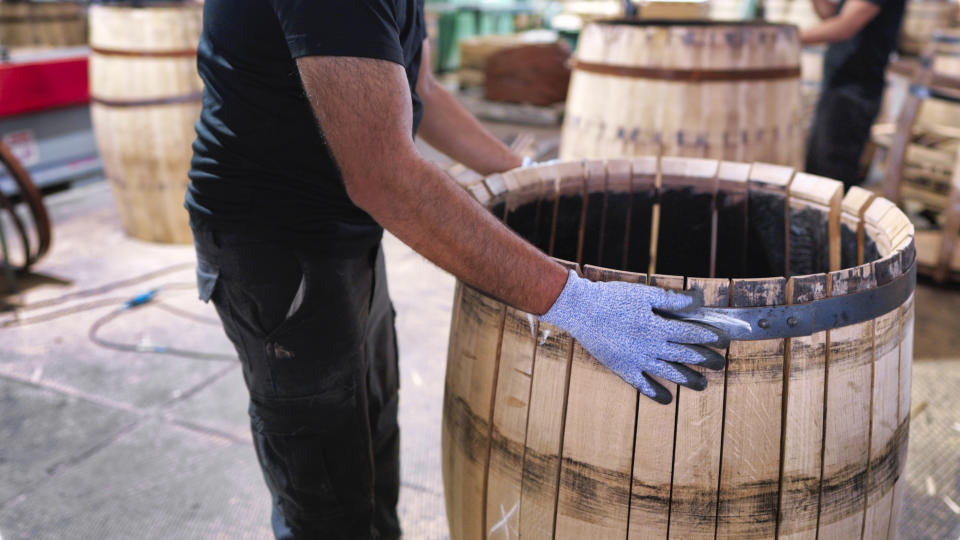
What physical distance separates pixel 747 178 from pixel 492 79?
5.36m

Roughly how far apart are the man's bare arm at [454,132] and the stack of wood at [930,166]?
10.6 ft

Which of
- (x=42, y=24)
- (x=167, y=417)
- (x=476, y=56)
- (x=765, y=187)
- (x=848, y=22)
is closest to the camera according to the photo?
(x=765, y=187)

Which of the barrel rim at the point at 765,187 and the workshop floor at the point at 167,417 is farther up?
the barrel rim at the point at 765,187

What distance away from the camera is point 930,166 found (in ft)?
14.0

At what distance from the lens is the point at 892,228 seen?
1379 millimetres

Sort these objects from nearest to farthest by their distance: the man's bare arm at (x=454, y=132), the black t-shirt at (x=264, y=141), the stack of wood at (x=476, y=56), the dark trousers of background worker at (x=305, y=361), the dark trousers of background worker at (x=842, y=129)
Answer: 1. the black t-shirt at (x=264, y=141)
2. the dark trousers of background worker at (x=305, y=361)
3. the man's bare arm at (x=454, y=132)
4. the dark trousers of background worker at (x=842, y=129)
5. the stack of wood at (x=476, y=56)

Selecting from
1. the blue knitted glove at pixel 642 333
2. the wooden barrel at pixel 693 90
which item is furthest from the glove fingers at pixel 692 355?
the wooden barrel at pixel 693 90

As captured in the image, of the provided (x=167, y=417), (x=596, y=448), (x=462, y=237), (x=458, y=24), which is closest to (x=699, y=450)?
(x=596, y=448)

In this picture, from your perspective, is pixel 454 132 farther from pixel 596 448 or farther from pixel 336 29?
pixel 596 448

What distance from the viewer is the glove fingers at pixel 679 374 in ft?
3.64

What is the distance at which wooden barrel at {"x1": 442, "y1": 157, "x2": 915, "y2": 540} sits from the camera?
3.69 feet

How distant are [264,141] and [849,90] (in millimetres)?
4253

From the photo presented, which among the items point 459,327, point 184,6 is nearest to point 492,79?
point 184,6

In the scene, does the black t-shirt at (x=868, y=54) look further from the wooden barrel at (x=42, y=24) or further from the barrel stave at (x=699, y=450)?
the wooden barrel at (x=42, y=24)
